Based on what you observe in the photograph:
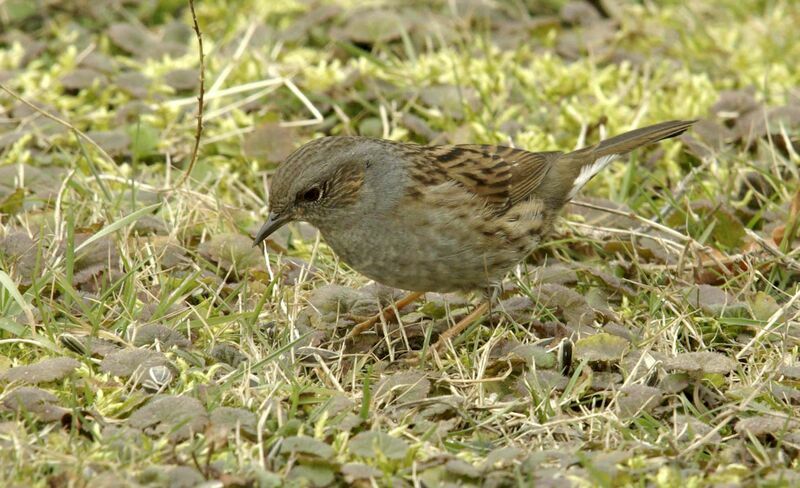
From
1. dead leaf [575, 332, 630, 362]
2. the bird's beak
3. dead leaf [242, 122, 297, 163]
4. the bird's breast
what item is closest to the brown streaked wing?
the bird's breast

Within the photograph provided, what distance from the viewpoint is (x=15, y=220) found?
568 cm

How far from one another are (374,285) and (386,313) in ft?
1.30

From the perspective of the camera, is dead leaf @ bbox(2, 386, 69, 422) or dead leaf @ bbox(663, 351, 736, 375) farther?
dead leaf @ bbox(663, 351, 736, 375)

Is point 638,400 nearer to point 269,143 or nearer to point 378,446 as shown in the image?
point 378,446

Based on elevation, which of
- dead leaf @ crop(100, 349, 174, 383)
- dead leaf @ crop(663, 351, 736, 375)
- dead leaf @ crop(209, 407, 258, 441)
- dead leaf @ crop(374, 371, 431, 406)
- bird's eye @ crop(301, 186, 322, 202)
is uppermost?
bird's eye @ crop(301, 186, 322, 202)

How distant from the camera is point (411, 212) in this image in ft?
16.4

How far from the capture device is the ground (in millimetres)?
3889

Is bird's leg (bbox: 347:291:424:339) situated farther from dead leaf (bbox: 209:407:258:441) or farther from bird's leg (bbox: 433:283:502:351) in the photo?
dead leaf (bbox: 209:407:258:441)

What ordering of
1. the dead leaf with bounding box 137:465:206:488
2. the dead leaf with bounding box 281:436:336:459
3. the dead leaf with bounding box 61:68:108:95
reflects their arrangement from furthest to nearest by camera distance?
the dead leaf with bounding box 61:68:108:95 → the dead leaf with bounding box 281:436:336:459 → the dead leaf with bounding box 137:465:206:488

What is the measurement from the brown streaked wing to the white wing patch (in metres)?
0.17

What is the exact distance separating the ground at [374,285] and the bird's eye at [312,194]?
17.4 inches

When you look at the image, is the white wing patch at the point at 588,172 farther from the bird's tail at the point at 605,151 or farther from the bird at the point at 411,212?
the bird at the point at 411,212

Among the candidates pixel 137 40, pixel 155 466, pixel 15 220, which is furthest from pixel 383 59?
pixel 155 466

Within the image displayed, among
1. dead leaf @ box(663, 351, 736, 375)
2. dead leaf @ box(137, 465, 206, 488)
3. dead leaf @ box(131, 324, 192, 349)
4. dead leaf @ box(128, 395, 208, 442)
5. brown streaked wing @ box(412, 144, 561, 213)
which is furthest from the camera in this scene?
brown streaked wing @ box(412, 144, 561, 213)
